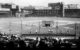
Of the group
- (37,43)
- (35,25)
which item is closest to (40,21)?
(35,25)

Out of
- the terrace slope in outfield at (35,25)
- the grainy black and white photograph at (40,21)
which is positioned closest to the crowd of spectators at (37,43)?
the grainy black and white photograph at (40,21)

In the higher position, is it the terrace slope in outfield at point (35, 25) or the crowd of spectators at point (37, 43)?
the terrace slope in outfield at point (35, 25)

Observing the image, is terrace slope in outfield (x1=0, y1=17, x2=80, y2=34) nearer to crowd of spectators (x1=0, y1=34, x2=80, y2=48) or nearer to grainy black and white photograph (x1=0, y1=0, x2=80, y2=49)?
grainy black and white photograph (x1=0, y1=0, x2=80, y2=49)

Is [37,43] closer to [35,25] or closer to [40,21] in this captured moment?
[35,25]

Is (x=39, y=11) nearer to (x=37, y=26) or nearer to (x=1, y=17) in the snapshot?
(x=37, y=26)

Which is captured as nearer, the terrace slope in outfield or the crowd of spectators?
the crowd of spectators

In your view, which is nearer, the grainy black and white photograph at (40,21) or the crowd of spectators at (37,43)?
the crowd of spectators at (37,43)

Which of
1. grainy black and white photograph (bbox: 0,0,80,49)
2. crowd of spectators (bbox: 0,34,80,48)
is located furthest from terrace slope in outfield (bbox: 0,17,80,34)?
crowd of spectators (bbox: 0,34,80,48)

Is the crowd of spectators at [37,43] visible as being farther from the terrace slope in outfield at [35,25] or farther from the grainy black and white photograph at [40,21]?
the terrace slope in outfield at [35,25]
